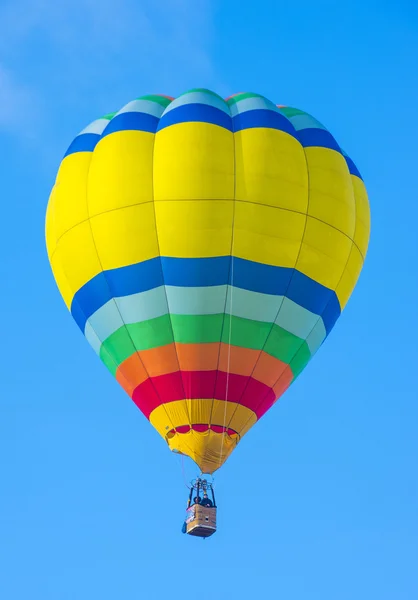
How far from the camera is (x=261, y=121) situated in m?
20.8

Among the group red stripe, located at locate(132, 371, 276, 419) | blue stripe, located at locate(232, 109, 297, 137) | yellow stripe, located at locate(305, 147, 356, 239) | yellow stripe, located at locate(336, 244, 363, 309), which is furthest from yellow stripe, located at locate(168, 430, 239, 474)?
blue stripe, located at locate(232, 109, 297, 137)

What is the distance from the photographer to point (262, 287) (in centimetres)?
2020

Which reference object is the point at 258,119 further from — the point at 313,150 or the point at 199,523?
the point at 199,523

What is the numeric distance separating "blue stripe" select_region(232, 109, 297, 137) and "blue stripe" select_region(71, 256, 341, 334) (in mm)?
1927

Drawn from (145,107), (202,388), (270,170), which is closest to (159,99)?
(145,107)

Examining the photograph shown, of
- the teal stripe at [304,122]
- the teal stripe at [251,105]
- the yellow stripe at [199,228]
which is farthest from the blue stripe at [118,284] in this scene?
the teal stripe at [304,122]

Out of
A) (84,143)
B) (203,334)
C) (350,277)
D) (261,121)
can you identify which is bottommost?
(203,334)

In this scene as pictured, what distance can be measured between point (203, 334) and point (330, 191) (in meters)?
2.60

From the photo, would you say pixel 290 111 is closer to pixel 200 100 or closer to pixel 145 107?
pixel 200 100

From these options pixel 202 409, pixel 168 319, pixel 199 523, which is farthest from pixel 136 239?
pixel 199 523

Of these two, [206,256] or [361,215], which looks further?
[361,215]

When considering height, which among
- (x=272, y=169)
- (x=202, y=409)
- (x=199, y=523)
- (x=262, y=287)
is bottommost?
(x=199, y=523)

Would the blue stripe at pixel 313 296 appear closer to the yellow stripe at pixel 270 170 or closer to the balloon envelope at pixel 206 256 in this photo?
the balloon envelope at pixel 206 256

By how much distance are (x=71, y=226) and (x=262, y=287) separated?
277 centimetres
